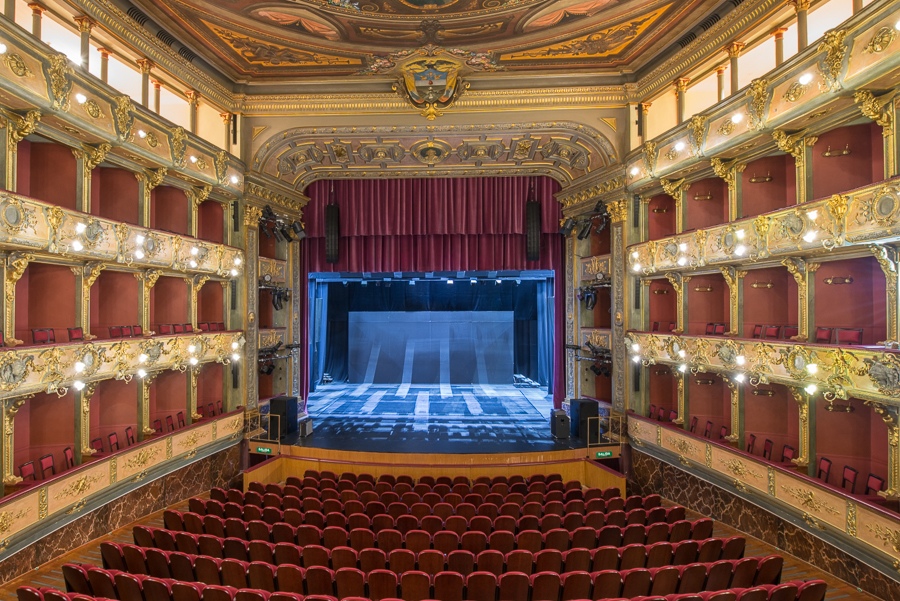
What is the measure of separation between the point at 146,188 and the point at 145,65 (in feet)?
8.52

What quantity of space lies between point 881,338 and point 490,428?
9.12m

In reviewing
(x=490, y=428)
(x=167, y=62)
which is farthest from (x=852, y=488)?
(x=167, y=62)

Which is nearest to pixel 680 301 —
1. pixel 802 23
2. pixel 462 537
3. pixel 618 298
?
pixel 618 298

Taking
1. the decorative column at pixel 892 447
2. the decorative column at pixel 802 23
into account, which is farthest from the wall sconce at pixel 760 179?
the decorative column at pixel 892 447

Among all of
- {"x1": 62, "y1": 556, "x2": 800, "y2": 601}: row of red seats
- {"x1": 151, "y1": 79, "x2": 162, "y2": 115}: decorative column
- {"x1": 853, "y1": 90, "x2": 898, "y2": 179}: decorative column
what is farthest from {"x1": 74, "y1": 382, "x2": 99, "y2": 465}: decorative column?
{"x1": 853, "y1": 90, "x2": 898, "y2": 179}: decorative column

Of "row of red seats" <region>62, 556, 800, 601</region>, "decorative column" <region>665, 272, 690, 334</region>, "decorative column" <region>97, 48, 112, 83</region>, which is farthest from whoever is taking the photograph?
"decorative column" <region>665, 272, 690, 334</region>

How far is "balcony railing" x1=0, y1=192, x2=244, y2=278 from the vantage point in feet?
22.1

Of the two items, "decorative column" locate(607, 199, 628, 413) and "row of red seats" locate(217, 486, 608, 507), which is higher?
"decorative column" locate(607, 199, 628, 413)

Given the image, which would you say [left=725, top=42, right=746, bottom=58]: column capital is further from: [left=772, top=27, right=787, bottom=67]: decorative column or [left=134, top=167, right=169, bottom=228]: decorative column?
[left=134, top=167, right=169, bottom=228]: decorative column

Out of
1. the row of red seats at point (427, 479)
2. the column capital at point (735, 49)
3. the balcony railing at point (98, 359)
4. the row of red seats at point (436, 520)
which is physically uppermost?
the column capital at point (735, 49)

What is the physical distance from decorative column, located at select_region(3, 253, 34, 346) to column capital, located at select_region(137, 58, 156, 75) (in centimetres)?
502

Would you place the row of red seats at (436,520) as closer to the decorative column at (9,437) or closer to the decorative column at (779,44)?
the decorative column at (9,437)

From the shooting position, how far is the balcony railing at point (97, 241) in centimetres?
673

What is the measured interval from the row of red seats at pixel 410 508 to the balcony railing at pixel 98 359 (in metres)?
2.90
